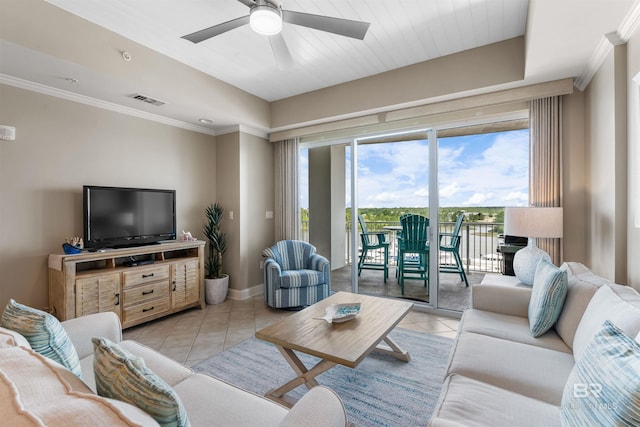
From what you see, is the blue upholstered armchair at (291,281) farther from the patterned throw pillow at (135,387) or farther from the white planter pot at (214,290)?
the patterned throw pillow at (135,387)

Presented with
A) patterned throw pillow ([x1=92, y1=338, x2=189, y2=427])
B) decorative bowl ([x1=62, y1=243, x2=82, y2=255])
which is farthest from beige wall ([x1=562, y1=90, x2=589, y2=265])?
decorative bowl ([x1=62, y1=243, x2=82, y2=255])

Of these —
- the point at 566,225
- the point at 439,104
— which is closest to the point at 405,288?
the point at 566,225

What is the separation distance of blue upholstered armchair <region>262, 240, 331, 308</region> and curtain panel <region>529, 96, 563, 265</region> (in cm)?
243

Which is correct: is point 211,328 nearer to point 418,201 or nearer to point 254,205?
point 254,205

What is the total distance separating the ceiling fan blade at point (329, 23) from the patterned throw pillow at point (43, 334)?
84.0 inches

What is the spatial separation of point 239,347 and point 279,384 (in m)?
0.75

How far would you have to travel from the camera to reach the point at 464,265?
14.1ft

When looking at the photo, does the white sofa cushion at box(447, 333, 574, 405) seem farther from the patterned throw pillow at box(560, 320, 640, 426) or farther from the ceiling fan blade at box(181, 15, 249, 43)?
the ceiling fan blade at box(181, 15, 249, 43)

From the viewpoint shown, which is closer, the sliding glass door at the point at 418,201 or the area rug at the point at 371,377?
the area rug at the point at 371,377

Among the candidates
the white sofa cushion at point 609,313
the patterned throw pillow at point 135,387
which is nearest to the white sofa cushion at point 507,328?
the white sofa cushion at point 609,313

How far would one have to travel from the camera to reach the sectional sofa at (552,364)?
0.88m

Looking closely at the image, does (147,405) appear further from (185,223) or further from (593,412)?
(185,223)

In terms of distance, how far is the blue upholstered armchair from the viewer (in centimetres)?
363

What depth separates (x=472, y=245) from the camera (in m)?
4.39
